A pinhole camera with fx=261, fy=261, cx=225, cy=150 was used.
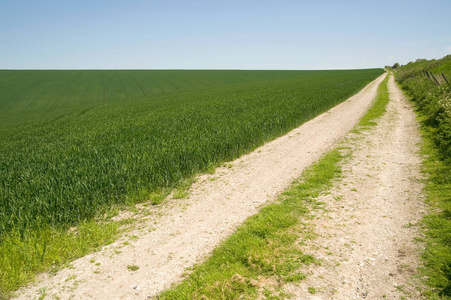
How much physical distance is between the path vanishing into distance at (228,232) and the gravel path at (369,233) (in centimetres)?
2

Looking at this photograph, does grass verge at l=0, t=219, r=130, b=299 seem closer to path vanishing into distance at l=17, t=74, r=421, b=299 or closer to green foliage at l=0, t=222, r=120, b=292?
green foliage at l=0, t=222, r=120, b=292

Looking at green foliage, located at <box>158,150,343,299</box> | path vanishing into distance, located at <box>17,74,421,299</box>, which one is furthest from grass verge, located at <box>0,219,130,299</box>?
green foliage, located at <box>158,150,343,299</box>

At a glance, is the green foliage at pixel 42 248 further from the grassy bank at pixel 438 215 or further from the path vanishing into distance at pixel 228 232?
the grassy bank at pixel 438 215

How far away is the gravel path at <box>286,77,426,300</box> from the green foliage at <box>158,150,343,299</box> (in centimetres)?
34

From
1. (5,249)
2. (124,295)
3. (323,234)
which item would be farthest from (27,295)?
(323,234)

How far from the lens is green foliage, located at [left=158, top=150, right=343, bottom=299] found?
4062 mm

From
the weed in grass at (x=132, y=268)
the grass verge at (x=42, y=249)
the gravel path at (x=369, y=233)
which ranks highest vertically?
the gravel path at (x=369, y=233)

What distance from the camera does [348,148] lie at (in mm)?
11461

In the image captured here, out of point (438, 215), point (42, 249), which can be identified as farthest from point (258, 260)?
point (42, 249)

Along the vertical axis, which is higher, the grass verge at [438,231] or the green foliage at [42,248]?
the grass verge at [438,231]

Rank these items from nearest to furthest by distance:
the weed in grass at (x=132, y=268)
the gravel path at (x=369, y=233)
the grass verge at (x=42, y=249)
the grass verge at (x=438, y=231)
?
the grass verge at (x=438, y=231) < the gravel path at (x=369, y=233) < the grass verge at (x=42, y=249) < the weed in grass at (x=132, y=268)

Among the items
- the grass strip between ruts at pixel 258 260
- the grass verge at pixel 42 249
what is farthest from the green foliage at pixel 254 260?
the grass verge at pixel 42 249

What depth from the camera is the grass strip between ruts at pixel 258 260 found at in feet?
13.3

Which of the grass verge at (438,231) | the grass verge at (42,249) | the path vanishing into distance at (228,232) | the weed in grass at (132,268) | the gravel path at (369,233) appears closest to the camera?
the grass verge at (438,231)
